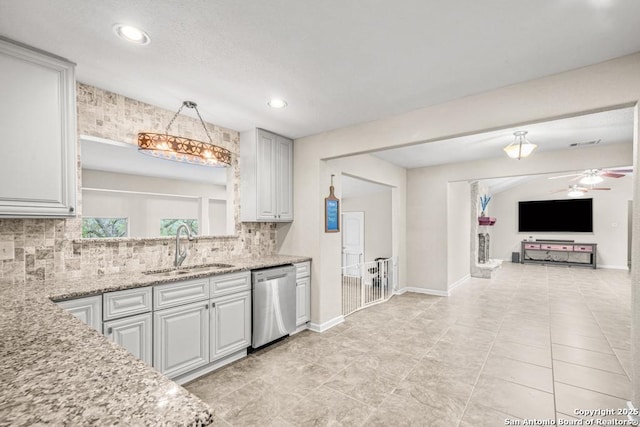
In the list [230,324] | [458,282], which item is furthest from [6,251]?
[458,282]

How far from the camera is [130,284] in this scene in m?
2.13

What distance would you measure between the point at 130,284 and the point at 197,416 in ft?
6.14

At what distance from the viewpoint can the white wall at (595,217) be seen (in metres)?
8.54

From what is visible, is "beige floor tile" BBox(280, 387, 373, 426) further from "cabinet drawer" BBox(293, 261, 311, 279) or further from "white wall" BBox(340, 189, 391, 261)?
"white wall" BBox(340, 189, 391, 261)

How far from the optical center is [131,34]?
70.4 inches

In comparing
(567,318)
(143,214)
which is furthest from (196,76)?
(567,318)

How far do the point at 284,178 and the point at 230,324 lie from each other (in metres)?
1.93

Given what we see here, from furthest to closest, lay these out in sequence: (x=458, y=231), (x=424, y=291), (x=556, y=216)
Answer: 1. (x=556, y=216)
2. (x=458, y=231)
3. (x=424, y=291)

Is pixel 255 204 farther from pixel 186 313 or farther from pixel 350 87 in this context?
pixel 350 87

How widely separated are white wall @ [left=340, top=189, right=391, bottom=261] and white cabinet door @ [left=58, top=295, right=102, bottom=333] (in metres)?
5.64

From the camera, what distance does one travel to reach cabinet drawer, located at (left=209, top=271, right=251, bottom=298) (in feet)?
8.82

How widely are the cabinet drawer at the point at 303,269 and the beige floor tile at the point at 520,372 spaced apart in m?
2.11

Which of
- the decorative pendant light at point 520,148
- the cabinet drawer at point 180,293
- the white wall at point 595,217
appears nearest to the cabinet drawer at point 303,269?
the cabinet drawer at point 180,293

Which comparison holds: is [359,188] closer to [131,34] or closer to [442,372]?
[442,372]
